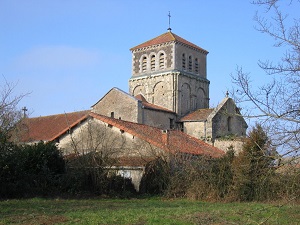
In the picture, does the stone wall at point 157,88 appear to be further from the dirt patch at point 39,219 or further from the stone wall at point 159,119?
the dirt patch at point 39,219

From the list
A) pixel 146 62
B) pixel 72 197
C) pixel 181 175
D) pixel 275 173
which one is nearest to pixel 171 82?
pixel 146 62

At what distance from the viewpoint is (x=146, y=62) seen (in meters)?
43.1

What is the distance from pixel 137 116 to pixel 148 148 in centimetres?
1025

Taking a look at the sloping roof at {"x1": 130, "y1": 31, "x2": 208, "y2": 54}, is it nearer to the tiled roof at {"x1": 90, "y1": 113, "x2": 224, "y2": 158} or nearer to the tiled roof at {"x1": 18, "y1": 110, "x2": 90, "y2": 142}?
the tiled roof at {"x1": 18, "y1": 110, "x2": 90, "y2": 142}

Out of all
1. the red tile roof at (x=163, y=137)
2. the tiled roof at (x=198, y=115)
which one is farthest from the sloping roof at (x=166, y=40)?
the red tile roof at (x=163, y=137)

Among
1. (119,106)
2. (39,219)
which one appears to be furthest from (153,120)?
(39,219)

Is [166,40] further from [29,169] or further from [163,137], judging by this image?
[29,169]

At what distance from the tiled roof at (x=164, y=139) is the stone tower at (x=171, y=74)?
33.4ft

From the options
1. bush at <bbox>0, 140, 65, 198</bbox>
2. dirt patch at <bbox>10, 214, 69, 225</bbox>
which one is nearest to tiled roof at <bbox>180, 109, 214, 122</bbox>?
bush at <bbox>0, 140, 65, 198</bbox>

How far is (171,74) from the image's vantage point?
40781 millimetres

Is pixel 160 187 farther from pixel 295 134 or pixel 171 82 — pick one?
pixel 171 82

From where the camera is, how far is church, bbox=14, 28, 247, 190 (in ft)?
85.5

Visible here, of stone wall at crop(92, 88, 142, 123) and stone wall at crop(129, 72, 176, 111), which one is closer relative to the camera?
stone wall at crop(92, 88, 142, 123)

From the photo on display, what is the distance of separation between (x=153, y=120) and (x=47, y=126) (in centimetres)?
1229
